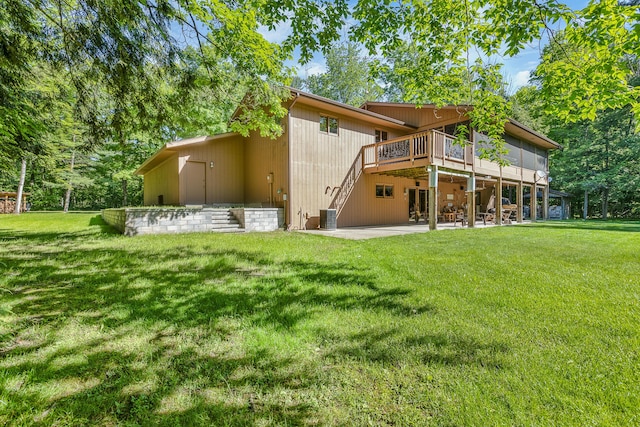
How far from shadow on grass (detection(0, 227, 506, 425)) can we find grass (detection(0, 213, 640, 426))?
A: 1cm

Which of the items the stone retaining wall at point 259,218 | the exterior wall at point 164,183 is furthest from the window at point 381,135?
the exterior wall at point 164,183

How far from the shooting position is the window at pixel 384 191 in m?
14.1

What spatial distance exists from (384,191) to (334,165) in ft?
11.0

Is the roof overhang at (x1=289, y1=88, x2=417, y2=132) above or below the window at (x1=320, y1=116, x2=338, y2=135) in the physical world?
above

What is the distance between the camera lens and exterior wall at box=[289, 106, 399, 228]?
1113cm

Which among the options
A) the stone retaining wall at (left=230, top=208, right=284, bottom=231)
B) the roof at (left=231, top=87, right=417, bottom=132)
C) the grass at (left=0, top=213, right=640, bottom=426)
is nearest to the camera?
the grass at (left=0, top=213, right=640, bottom=426)

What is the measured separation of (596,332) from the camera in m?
2.52

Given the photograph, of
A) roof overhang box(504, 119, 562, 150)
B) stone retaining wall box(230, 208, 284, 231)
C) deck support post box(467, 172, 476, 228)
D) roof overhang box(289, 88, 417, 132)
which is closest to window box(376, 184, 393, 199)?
roof overhang box(289, 88, 417, 132)

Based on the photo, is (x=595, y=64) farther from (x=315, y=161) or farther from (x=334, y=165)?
(x=334, y=165)

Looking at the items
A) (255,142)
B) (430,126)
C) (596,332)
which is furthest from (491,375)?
(430,126)

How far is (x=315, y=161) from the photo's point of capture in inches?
463

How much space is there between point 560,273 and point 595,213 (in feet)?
97.0

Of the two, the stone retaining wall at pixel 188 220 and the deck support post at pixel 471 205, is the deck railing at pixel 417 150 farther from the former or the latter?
the stone retaining wall at pixel 188 220

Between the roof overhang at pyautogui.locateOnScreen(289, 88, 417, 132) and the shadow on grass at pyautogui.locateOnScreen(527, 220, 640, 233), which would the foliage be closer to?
the roof overhang at pyautogui.locateOnScreen(289, 88, 417, 132)
